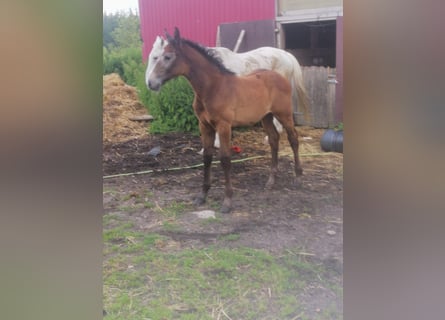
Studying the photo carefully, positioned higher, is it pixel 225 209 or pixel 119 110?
pixel 119 110

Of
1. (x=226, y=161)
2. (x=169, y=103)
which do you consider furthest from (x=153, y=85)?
(x=226, y=161)

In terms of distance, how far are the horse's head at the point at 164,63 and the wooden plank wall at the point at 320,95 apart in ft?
1.82

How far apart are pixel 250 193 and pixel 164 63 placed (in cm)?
68

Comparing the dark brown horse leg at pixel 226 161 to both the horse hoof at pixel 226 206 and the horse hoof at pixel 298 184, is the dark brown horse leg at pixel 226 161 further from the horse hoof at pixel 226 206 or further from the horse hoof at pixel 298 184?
the horse hoof at pixel 298 184

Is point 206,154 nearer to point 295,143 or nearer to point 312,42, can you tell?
point 295,143

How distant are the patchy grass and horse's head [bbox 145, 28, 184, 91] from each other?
0.61 metres

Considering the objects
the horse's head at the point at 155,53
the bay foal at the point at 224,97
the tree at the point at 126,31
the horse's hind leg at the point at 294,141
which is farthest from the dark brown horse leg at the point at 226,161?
the tree at the point at 126,31

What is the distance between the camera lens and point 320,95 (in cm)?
186

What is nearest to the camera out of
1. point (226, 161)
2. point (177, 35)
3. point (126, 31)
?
point (126, 31)

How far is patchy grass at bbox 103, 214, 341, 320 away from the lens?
1736mm
